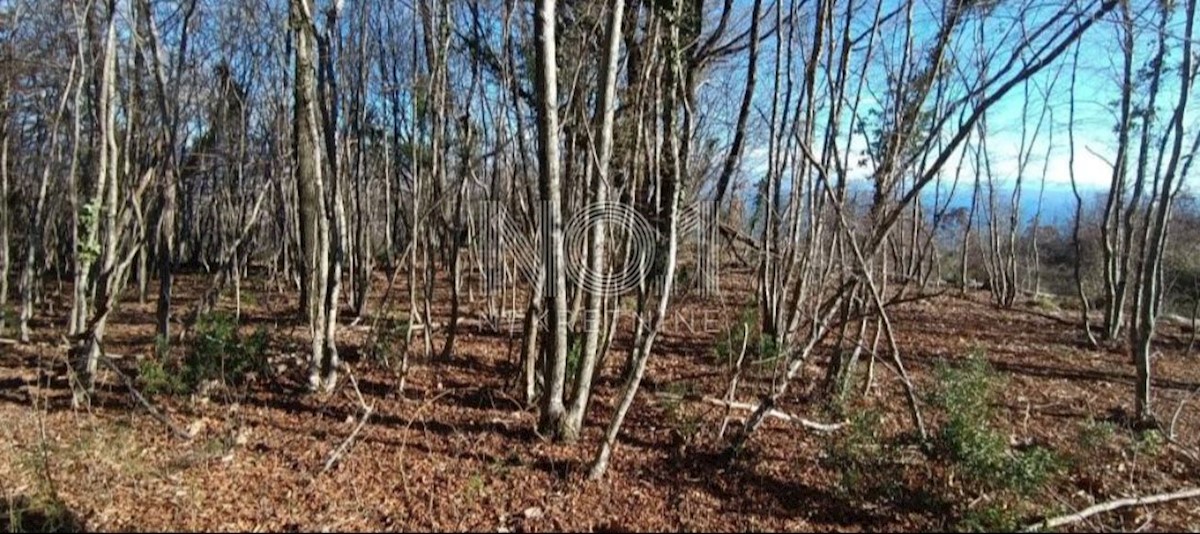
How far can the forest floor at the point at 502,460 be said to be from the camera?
3160 mm

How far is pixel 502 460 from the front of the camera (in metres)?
3.85

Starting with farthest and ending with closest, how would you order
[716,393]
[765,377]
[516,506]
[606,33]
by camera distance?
1. [765,377]
2. [716,393]
3. [606,33]
4. [516,506]

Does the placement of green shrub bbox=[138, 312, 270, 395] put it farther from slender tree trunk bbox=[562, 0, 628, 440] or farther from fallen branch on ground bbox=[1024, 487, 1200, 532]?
fallen branch on ground bbox=[1024, 487, 1200, 532]

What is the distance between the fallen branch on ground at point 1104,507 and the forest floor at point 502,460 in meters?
0.08

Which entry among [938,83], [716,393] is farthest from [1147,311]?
[716,393]

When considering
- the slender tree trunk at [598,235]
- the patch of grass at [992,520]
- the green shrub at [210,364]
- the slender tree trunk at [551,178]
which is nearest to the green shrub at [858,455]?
the patch of grass at [992,520]

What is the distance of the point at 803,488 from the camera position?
353 centimetres

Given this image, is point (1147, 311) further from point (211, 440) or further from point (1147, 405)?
point (211, 440)

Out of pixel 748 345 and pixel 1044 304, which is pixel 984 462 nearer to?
pixel 748 345

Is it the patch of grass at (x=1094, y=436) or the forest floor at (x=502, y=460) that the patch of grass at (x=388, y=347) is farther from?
the patch of grass at (x=1094, y=436)

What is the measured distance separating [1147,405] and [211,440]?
7197 millimetres

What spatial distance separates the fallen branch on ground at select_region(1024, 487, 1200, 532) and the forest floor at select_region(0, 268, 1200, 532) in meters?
0.08

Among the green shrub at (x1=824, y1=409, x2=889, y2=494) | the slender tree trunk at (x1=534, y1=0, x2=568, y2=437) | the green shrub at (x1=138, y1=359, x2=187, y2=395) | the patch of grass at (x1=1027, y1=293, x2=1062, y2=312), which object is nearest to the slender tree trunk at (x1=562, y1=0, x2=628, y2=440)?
the slender tree trunk at (x1=534, y1=0, x2=568, y2=437)

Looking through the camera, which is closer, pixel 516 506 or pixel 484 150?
pixel 516 506
